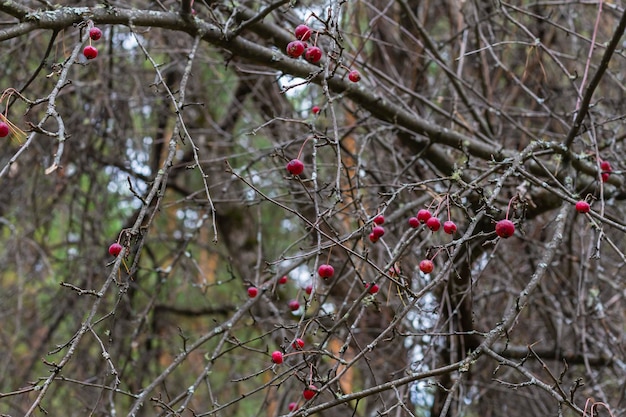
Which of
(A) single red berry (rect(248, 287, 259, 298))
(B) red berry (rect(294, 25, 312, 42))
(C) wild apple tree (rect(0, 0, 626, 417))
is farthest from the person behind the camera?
(C) wild apple tree (rect(0, 0, 626, 417))

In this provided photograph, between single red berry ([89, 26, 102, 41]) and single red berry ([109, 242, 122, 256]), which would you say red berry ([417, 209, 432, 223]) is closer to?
single red berry ([109, 242, 122, 256])

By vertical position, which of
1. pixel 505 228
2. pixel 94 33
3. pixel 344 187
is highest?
pixel 344 187

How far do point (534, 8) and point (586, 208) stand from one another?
273 cm

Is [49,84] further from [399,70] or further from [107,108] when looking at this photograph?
[399,70]

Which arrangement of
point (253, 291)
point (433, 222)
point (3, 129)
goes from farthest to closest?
point (253, 291)
point (433, 222)
point (3, 129)

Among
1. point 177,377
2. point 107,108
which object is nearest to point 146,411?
point 177,377

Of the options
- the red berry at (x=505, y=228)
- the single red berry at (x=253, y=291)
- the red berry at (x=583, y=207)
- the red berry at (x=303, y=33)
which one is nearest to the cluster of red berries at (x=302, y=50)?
the red berry at (x=303, y=33)

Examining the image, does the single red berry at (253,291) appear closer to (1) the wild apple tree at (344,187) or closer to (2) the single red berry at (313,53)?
(1) the wild apple tree at (344,187)

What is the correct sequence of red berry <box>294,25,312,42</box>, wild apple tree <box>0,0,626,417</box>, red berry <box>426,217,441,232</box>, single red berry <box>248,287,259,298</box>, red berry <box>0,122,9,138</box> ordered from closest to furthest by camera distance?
red berry <box>0,122,9,138</box> < red berry <box>426,217,441,232</box> < red berry <box>294,25,312,42</box> < single red berry <box>248,287,259,298</box> < wild apple tree <box>0,0,626,417</box>

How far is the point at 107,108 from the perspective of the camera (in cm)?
415

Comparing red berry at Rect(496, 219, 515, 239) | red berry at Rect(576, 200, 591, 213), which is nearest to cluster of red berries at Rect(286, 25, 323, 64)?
red berry at Rect(496, 219, 515, 239)

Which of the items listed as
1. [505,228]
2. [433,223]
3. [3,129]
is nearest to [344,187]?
[433,223]

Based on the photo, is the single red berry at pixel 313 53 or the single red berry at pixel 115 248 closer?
the single red berry at pixel 115 248

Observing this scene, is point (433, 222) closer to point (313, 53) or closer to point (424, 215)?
point (424, 215)
